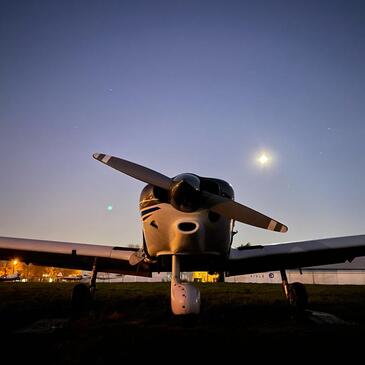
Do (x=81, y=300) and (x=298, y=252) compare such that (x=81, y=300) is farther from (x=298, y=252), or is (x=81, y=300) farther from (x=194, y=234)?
(x=298, y=252)

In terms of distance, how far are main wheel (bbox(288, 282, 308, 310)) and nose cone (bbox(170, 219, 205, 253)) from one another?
3922 millimetres

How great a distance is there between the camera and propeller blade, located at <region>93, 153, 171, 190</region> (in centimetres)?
674

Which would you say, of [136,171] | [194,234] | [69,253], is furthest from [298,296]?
[69,253]

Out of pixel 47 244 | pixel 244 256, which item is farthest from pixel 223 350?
pixel 47 244

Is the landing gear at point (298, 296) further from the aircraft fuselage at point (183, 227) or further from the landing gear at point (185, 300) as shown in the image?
the landing gear at point (185, 300)

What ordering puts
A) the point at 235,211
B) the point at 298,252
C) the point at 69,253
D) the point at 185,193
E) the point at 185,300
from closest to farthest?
the point at 185,300 < the point at 185,193 < the point at 235,211 < the point at 298,252 < the point at 69,253

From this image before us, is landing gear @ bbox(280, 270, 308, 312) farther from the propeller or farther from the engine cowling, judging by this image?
the engine cowling

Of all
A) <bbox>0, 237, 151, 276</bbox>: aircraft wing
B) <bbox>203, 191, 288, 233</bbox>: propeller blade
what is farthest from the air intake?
<bbox>0, 237, 151, 276</bbox>: aircraft wing

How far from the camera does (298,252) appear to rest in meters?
9.07

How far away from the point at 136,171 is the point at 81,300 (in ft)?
14.2

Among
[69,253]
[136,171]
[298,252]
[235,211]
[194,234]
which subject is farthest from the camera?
[69,253]

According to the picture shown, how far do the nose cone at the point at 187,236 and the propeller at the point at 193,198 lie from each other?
0.31m

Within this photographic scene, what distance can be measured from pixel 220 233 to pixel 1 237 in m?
7.68

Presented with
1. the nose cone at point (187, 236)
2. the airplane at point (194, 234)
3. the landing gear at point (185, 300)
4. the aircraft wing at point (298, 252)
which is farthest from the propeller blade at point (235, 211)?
→ the aircraft wing at point (298, 252)
